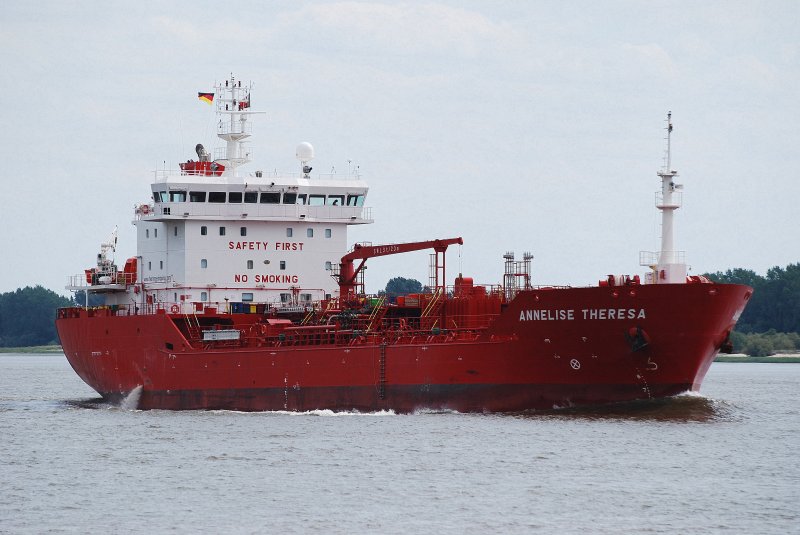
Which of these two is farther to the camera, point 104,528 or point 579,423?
point 579,423

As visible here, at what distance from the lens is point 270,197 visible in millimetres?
45406

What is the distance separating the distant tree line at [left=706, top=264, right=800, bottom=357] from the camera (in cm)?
9512

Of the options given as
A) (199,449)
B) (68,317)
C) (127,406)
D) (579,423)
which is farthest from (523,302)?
(68,317)

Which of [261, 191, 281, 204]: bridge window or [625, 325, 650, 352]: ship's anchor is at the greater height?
[261, 191, 281, 204]: bridge window

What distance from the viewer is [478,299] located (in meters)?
38.2

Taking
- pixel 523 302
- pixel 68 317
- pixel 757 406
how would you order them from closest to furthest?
pixel 523 302
pixel 757 406
pixel 68 317

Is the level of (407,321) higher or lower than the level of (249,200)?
lower

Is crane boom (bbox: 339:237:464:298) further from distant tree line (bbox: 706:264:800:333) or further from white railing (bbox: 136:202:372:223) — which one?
distant tree line (bbox: 706:264:800:333)

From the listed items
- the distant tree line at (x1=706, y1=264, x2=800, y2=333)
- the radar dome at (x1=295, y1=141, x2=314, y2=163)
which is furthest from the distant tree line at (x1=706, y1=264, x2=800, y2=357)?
the radar dome at (x1=295, y1=141, x2=314, y2=163)

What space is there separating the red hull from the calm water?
0.62 meters

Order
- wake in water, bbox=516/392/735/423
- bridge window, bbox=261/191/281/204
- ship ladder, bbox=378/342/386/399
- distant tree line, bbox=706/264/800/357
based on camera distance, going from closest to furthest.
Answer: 1. wake in water, bbox=516/392/735/423
2. ship ladder, bbox=378/342/386/399
3. bridge window, bbox=261/191/281/204
4. distant tree line, bbox=706/264/800/357

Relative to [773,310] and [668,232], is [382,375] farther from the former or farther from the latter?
[773,310]

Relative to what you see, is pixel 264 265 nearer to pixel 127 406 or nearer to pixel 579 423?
pixel 127 406

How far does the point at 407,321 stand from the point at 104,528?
17.5 meters
